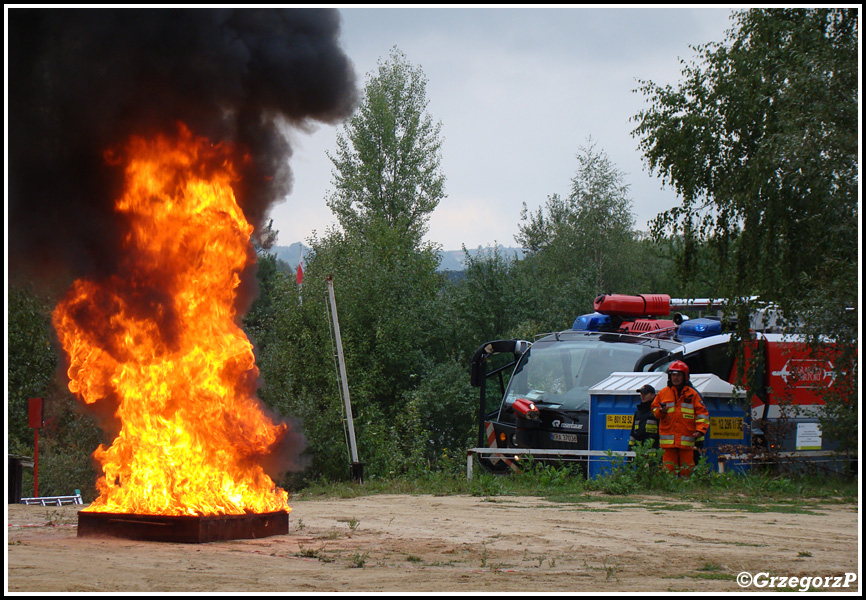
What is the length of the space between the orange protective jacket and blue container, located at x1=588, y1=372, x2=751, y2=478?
1.32 metres

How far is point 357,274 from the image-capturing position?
108 feet

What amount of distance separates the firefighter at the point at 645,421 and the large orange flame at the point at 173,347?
274 inches

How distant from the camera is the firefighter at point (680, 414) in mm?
14508

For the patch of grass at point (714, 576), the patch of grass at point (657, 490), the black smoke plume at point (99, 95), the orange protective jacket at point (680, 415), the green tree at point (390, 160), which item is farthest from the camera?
the green tree at point (390, 160)

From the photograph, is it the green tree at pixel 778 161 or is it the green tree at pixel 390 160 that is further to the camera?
the green tree at pixel 390 160

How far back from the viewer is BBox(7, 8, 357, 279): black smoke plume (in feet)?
32.8

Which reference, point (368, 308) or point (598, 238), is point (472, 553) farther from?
point (598, 238)

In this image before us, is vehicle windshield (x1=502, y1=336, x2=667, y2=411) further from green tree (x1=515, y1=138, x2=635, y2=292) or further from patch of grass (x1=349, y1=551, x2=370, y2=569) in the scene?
green tree (x1=515, y1=138, x2=635, y2=292)

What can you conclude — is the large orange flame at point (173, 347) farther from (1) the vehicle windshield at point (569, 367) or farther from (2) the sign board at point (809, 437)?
(2) the sign board at point (809, 437)

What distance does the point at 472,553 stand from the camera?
345 inches

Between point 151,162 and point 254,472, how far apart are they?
3.76m

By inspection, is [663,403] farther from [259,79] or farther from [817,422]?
[259,79]

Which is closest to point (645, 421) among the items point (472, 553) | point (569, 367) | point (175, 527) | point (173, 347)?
Answer: point (569, 367)

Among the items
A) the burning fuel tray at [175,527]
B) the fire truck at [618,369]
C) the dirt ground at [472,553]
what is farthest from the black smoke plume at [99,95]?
the fire truck at [618,369]
